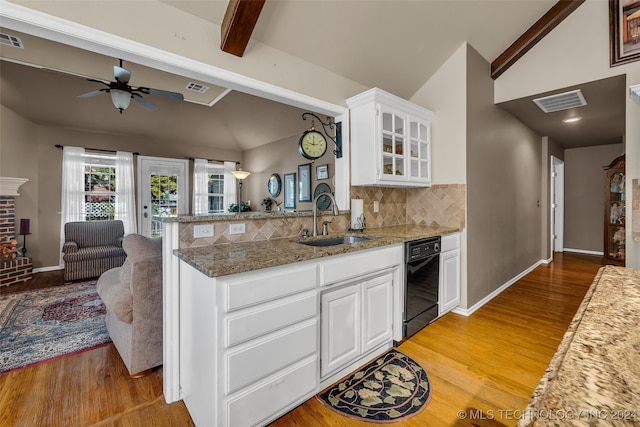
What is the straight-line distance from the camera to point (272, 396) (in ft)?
5.17

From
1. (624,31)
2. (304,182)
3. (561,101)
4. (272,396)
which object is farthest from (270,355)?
(304,182)

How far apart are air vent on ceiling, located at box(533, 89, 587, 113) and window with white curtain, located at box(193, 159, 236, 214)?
6505 mm

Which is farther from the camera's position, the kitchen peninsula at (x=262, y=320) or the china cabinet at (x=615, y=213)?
the china cabinet at (x=615, y=213)

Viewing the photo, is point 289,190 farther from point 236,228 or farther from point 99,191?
point 236,228

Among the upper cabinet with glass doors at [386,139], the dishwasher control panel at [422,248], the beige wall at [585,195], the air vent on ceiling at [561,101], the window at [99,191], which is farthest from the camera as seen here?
the beige wall at [585,195]

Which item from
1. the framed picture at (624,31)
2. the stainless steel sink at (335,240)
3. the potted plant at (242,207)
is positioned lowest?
the stainless steel sink at (335,240)

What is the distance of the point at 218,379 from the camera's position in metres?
1.40

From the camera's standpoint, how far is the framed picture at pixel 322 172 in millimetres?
5691

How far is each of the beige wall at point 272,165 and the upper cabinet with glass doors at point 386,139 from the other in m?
2.30

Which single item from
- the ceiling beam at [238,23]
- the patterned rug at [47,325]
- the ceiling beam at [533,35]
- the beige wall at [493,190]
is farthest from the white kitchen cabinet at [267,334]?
the ceiling beam at [533,35]

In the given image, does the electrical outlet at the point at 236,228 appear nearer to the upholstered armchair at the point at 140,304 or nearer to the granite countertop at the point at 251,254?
the granite countertop at the point at 251,254

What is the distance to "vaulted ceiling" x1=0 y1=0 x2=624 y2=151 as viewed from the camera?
2.31 meters

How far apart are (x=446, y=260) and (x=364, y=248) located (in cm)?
137

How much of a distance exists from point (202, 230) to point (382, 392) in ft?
5.34
